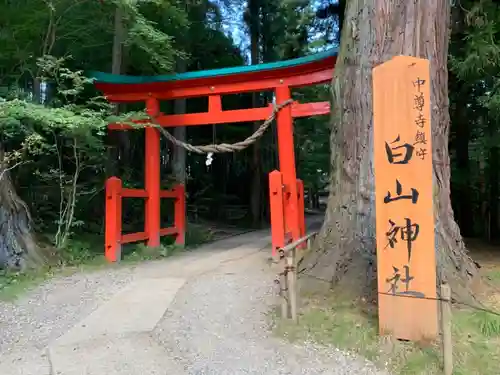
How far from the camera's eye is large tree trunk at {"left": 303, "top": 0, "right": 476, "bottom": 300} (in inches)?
183

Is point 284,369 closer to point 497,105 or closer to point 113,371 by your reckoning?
point 113,371

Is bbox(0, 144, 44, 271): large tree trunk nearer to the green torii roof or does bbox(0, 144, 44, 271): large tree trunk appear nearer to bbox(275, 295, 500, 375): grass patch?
the green torii roof

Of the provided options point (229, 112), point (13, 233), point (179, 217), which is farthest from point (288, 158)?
point (13, 233)

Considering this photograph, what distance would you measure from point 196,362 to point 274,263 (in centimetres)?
384

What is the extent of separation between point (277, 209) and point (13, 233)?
4.42 m

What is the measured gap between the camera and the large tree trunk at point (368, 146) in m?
4.64

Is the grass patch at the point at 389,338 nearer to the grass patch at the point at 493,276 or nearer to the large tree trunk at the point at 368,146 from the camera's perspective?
the large tree trunk at the point at 368,146

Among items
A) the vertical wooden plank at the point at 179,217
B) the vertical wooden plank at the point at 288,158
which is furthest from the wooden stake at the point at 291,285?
the vertical wooden plank at the point at 179,217

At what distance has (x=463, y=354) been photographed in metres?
3.45

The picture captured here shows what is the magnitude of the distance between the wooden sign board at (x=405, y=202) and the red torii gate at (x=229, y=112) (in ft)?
13.0

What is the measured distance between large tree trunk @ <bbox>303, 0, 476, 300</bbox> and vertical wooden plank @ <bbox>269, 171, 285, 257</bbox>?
101 inches

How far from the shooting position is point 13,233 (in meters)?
6.95

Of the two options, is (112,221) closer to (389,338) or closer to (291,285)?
(291,285)

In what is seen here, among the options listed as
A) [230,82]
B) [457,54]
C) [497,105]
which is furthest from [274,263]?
[457,54]
